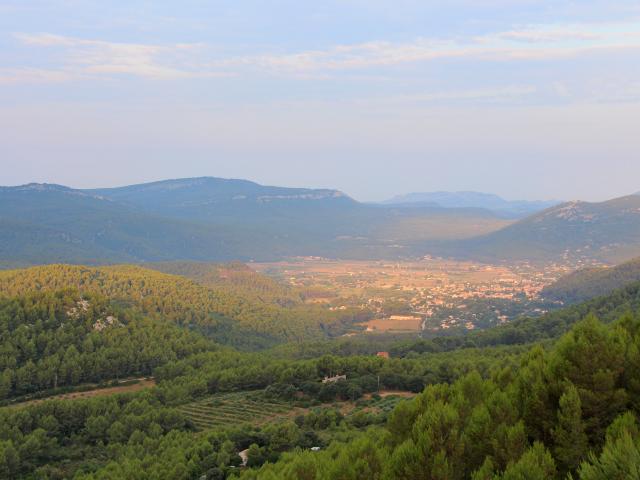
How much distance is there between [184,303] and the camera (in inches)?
4995

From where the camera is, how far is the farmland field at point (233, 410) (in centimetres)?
5366

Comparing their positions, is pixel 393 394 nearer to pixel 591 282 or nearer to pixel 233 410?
pixel 233 410

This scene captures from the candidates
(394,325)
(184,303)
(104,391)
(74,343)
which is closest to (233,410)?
(104,391)

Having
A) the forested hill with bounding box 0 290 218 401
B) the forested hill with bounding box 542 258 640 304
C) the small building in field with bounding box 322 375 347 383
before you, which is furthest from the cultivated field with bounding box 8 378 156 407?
the forested hill with bounding box 542 258 640 304

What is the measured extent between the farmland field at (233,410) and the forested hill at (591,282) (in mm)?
108365

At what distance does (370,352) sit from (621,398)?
78799 millimetres

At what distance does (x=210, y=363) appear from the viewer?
247ft

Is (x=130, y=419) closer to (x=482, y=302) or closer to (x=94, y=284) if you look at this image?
(x=94, y=284)

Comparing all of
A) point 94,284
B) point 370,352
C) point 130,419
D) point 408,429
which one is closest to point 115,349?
point 130,419

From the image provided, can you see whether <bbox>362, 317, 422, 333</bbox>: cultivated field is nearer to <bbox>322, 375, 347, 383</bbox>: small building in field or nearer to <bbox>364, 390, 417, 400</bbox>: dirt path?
<bbox>322, 375, 347, 383</bbox>: small building in field

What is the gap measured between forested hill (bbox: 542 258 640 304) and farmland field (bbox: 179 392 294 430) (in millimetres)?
108365

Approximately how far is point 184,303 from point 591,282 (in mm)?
115070

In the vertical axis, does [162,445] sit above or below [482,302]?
above

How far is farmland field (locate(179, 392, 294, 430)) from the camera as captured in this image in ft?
176
